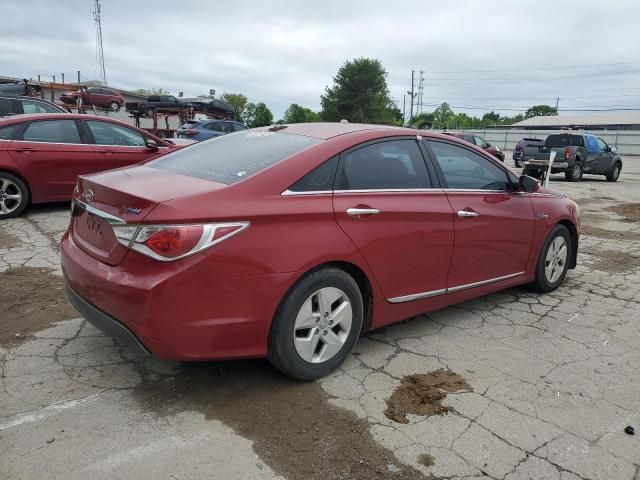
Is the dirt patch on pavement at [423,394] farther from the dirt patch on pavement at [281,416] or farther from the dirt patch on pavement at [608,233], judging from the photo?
the dirt patch on pavement at [608,233]

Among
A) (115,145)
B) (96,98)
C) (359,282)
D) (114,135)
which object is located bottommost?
(359,282)

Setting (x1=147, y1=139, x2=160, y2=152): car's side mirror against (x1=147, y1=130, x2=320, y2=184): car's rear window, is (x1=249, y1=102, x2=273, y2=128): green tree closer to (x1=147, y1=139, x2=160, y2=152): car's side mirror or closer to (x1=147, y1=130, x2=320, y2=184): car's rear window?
(x1=147, y1=139, x2=160, y2=152): car's side mirror

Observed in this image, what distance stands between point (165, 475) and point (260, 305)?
0.93m

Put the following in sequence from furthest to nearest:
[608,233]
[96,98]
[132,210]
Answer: [96,98]
[608,233]
[132,210]

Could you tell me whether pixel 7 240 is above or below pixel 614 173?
below

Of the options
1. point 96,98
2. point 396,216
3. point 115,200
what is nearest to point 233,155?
point 115,200

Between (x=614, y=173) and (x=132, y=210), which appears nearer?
(x=132, y=210)

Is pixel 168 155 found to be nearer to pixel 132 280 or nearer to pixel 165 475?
pixel 132 280

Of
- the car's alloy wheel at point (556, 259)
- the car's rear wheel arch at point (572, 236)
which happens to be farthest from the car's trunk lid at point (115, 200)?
the car's rear wheel arch at point (572, 236)

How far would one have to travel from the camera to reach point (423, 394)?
310 cm

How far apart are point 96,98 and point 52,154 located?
77.0ft

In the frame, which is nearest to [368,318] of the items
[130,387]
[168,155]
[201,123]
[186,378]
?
[186,378]

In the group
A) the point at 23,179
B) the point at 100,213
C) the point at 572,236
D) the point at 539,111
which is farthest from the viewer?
the point at 539,111

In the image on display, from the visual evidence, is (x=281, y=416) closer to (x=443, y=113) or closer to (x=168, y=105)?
(x=168, y=105)
